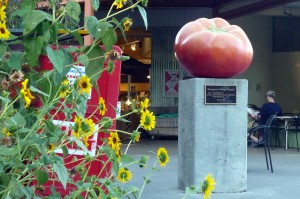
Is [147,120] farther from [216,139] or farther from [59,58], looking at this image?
[216,139]

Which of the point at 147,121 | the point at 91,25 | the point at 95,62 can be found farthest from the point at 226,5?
the point at 91,25

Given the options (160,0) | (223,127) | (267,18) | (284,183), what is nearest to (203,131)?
(223,127)

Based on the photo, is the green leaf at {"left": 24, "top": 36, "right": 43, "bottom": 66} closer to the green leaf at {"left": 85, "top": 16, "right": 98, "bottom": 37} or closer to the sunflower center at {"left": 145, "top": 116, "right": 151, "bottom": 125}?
the green leaf at {"left": 85, "top": 16, "right": 98, "bottom": 37}

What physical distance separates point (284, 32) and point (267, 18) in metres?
0.94

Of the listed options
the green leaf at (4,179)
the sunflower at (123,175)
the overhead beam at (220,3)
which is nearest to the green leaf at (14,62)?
the green leaf at (4,179)

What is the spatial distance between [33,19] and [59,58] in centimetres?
20

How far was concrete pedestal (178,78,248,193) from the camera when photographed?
24.8 feet

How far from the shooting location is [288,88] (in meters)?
24.9

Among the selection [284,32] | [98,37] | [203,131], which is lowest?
[203,131]

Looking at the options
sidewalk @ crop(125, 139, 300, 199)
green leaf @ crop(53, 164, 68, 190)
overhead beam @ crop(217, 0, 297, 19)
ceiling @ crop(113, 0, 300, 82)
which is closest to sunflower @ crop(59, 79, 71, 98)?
green leaf @ crop(53, 164, 68, 190)

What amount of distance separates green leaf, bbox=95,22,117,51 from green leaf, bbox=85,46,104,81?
12 centimetres

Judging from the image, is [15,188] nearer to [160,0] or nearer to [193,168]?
[193,168]

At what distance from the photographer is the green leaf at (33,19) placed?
2644mm

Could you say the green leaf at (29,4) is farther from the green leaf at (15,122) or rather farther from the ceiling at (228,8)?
the ceiling at (228,8)
